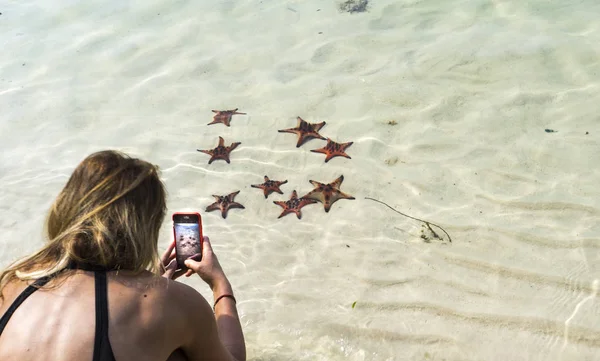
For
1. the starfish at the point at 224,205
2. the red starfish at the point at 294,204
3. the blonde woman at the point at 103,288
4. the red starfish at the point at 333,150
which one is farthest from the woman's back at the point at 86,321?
the red starfish at the point at 333,150

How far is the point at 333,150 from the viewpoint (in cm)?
625

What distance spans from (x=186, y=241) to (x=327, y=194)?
2.34 m

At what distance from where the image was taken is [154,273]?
2.87 m

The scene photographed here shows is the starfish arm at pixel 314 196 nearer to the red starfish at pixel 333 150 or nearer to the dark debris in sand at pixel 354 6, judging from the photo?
the red starfish at pixel 333 150

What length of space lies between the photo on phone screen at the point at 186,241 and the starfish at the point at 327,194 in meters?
2.20

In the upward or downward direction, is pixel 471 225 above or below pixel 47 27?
below

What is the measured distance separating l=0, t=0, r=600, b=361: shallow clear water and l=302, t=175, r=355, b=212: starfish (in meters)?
0.09

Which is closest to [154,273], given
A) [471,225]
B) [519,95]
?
[471,225]

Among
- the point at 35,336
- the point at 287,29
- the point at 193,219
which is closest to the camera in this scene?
the point at 35,336

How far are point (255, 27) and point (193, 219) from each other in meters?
6.40

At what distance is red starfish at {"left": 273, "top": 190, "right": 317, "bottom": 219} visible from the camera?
5.60m

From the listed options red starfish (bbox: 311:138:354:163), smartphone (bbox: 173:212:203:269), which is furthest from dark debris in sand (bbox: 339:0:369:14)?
smartphone (bbox: 173:212:203:269)

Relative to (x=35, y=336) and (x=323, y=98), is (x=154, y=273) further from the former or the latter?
(x=323, y=98)

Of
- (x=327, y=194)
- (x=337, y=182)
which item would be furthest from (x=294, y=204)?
(x=337, y=182)
